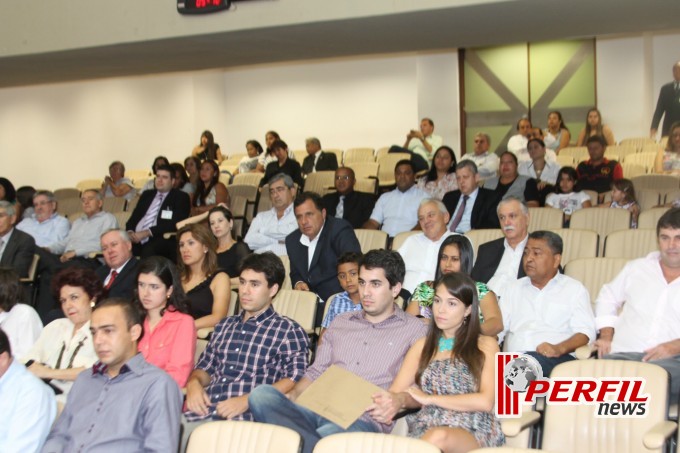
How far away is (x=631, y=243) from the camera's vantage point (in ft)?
17.1

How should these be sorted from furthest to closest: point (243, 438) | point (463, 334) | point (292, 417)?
point (292, 417) → point (463, 334) → point (243, 438)

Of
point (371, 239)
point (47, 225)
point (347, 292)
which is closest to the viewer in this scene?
point (347, 292)

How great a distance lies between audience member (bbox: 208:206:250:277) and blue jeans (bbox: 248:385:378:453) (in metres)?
→ 2.20

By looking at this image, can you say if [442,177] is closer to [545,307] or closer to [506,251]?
[506,251]

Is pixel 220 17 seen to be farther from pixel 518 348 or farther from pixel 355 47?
pixel 518 348

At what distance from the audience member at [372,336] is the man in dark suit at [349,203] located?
381 cm

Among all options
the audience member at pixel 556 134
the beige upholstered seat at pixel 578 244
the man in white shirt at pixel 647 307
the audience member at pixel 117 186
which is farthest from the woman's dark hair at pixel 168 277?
the audience member at pixel 556 134

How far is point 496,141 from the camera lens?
12641mm

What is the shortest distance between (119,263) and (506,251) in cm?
241

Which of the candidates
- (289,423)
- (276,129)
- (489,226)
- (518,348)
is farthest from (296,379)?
(276,129)

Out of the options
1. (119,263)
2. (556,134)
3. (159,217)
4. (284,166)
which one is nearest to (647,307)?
(119,263)

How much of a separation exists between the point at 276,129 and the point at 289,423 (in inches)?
462

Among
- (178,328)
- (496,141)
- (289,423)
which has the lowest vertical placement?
(289,423)

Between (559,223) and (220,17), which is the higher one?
(220,17)
